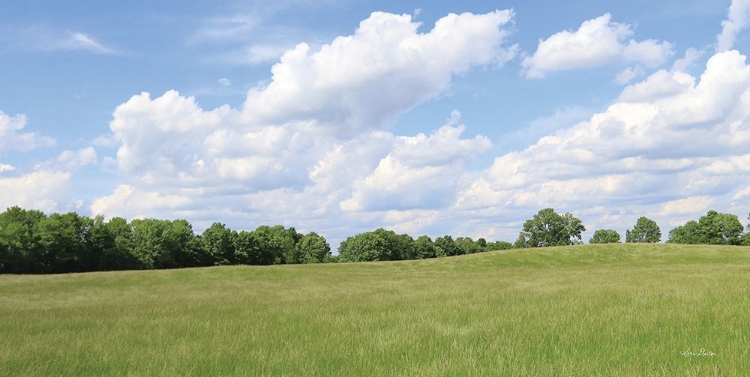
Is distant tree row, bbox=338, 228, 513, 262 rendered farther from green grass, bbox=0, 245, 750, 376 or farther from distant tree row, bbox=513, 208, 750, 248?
green grass, bbox=0, 245, 750, 376

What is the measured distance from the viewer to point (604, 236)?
17850cm

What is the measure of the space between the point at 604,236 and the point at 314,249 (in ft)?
335

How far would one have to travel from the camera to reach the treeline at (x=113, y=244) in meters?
86.8

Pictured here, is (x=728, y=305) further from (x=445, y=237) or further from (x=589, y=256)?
(x=445, y=237)

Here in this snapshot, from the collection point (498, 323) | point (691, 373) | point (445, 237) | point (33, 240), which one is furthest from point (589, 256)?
point (445, 237)

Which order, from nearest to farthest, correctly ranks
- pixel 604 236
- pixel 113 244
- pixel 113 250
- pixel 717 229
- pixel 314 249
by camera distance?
pixel 113 250 < pixel 113 244 < pixel 717 229 < pixel 314 249 < pixel 604 236

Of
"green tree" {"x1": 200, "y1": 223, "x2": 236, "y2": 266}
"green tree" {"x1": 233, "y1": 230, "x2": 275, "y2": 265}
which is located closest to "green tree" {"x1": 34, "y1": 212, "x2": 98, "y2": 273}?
"green tree" {"x1": 200, "y1": 223, "x2": 236, "y2": 266}

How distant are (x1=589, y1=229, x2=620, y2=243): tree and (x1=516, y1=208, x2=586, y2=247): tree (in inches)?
1438

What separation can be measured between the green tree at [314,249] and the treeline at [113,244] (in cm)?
1241

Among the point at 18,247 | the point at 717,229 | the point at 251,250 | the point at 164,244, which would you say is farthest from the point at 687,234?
the point at 18,247

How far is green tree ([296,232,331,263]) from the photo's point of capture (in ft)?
508

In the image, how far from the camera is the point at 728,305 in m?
13.9

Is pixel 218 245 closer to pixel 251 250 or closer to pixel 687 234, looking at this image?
pixel 251 250
